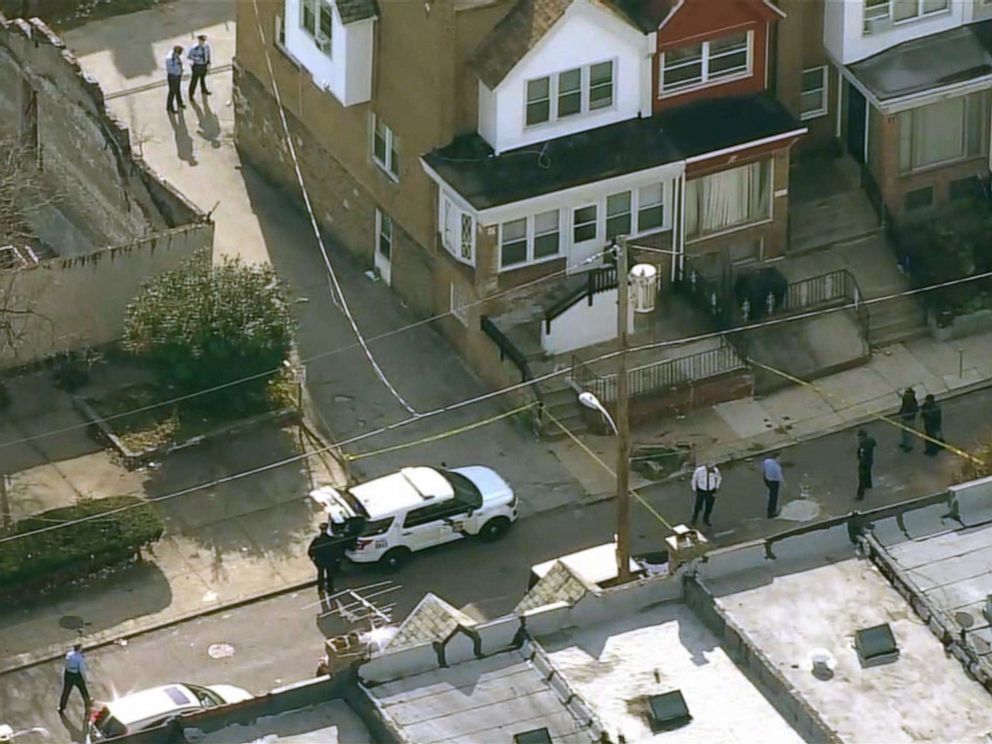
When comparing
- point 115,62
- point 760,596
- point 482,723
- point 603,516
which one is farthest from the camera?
point 115,62

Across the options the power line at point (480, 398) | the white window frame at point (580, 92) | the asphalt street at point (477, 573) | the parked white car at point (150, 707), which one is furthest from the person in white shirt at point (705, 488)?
the parked white car at point (150, 707)

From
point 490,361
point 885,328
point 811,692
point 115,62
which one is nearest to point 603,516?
point 490,361

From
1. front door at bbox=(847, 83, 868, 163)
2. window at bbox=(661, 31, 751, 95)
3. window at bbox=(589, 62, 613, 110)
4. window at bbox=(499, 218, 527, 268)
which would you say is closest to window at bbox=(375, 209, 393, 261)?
window at bbox=(499, 218, 527, 268)

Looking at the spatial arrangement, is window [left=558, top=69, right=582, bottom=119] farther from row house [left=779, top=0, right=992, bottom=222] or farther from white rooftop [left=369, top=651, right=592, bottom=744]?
white rooftop [left=369, top=651, right=592, bottom=744]

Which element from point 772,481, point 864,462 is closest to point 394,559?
point 772,481

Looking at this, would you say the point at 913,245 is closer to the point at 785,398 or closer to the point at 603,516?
the point at 785,398
